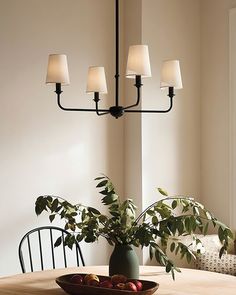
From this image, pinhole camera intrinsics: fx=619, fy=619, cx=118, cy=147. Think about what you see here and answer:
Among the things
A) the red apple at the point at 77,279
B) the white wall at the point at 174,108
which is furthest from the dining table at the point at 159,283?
the white wall at the point at 174,108

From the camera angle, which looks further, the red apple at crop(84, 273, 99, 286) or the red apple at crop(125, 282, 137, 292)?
the red apple at crop(84, 273, 99, 286)

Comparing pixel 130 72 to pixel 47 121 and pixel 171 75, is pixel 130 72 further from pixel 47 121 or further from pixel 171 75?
pixel 47 121

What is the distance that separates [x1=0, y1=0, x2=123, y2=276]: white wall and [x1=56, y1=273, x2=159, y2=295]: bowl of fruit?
123 cm

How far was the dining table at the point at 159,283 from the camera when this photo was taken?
272cm

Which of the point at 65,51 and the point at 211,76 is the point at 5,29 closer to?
the point at 65,51

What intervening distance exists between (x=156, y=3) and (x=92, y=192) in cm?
142

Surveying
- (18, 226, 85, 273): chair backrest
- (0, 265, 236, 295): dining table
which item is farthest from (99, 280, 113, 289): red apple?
(18, 226, 85, 273): chair backrest

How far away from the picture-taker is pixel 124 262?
109 inches

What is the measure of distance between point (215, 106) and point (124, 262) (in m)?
2.17

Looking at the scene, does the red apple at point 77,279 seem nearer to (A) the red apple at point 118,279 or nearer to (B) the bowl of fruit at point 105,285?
(B) the bowl of fruit at point 105,285

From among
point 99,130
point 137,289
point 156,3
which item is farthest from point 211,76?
point 137,289

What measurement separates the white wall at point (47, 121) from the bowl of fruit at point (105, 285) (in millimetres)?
1232

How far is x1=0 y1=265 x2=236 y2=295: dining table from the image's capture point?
272cm

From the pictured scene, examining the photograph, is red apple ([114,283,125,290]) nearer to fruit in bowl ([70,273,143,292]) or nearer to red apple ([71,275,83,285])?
fruit in bowl ([70,273,143,292])
